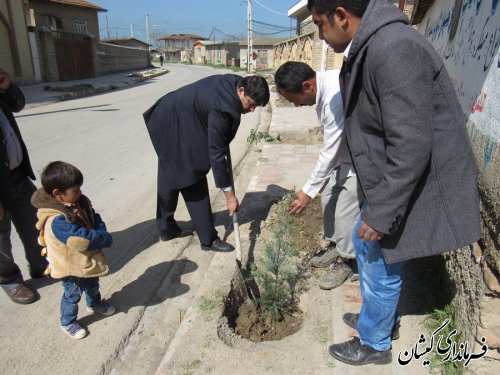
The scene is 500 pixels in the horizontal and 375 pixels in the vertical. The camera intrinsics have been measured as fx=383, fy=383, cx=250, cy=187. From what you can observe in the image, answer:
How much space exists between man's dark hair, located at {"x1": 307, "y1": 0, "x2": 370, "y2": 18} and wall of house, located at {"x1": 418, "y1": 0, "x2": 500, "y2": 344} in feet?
3.37

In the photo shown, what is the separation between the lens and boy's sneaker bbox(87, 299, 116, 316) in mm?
2734

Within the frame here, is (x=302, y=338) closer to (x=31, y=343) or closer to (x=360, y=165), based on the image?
(x=360, y=165)

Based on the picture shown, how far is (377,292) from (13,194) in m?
2.57

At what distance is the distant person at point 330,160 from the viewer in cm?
254

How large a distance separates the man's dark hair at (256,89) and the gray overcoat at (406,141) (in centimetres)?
130

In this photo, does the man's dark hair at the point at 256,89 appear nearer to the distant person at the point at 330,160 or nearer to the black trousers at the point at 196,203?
the distant person at the point at 330,160

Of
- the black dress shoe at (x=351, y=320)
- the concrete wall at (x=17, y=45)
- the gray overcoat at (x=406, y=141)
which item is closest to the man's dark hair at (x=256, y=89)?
the gray overcoat at (x=406, y=141)

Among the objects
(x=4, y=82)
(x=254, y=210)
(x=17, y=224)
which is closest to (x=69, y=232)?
(x=17, y=224)

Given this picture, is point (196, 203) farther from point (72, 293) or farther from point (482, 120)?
point (482, 120)

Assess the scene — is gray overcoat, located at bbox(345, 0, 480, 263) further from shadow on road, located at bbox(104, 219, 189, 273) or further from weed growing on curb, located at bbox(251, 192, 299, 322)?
shadow on road, located at bbox(104, 219, 189, 273)

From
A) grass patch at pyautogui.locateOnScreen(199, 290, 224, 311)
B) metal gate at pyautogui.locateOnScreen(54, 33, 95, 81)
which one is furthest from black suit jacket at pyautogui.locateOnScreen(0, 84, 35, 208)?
metal gate at pyautogui.locateOnScreen(54, 33, 95, 81)

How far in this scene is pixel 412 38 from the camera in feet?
4.52

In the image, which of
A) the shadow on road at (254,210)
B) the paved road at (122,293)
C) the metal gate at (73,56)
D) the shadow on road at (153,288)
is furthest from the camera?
the metal gate at (73,56)

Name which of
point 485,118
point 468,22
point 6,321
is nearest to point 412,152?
point 485,118
